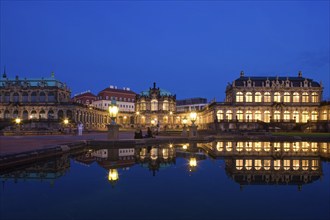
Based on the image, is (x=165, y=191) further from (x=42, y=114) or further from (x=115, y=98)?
(x=115, y=98)

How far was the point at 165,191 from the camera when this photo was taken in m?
11.7

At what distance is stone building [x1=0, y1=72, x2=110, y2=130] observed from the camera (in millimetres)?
93500

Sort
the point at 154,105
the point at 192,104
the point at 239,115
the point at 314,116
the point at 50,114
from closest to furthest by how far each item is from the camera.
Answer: the point at 239,115 → the point at 314,116 → the point at 50,114 → the point at 154,105 → the point at 192,104

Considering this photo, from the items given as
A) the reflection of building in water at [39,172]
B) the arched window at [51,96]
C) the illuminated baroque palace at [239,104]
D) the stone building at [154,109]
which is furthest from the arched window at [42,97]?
the reflection of building in water at [39,172]

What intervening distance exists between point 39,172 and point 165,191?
24.0ft

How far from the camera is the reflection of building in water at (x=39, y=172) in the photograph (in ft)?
45.4

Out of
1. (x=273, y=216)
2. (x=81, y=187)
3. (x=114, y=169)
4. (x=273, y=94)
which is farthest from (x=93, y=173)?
(x=273, y=94)

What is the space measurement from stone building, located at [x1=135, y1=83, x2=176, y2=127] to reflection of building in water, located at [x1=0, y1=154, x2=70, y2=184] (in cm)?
10114

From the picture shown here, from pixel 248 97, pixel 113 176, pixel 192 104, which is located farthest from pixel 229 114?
pixel 192 104

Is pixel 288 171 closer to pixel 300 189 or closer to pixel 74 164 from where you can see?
pixel 300 189

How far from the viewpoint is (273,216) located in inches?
346

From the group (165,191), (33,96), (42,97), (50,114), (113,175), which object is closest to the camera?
(165,191)

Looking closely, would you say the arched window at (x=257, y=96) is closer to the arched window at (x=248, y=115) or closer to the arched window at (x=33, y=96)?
the arched window at (x=248, y=115)

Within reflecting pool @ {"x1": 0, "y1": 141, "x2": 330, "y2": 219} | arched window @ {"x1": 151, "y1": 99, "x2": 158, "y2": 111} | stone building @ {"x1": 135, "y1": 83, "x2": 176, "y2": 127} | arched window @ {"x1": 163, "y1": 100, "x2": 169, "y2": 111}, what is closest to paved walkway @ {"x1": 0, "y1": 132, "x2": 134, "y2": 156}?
reflecting pool @ {"x1": 0, "y1": 141, "x2": 330, "y2": 219}
